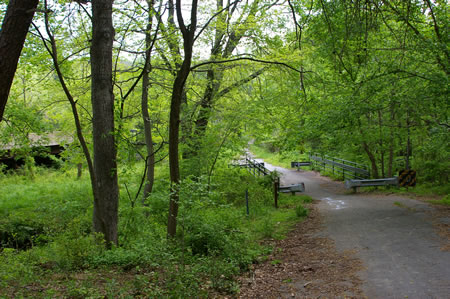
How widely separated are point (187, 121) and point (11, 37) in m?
10.1

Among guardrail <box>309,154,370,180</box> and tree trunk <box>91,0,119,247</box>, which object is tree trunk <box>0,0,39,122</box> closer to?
tree trunk <box>91,0,119,247</box>

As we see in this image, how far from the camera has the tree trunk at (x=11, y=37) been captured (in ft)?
13.7

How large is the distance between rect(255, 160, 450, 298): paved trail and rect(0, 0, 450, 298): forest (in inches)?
68.3

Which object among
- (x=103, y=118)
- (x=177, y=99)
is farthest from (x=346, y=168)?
(x=177, y=99)

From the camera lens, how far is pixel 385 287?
525 cm

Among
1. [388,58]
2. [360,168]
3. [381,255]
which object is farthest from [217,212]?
[360,168]

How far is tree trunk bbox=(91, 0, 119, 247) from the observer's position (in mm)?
7781

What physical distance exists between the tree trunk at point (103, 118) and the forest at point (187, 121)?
30 mm

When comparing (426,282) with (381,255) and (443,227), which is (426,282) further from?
(443,227)

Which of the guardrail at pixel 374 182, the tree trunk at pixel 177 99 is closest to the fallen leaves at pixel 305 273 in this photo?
the tree trunk at pixel 177 99

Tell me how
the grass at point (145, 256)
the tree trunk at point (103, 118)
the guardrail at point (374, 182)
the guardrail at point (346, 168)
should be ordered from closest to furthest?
the grass at point (145, 256), the tree trunk at point (103, 118), the guardrail at point (374, 182), the guardrail at point (346, 168)

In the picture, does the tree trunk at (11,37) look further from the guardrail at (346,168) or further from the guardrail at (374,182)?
the guardrail at (374,182)

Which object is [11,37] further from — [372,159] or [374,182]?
[372,159]

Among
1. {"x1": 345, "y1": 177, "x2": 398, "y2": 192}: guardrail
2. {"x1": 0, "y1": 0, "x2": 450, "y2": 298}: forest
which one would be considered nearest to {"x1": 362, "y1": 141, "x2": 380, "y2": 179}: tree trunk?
{"x1": 0, "y1": 0, "x2": 450, "y2": 298}: forest
